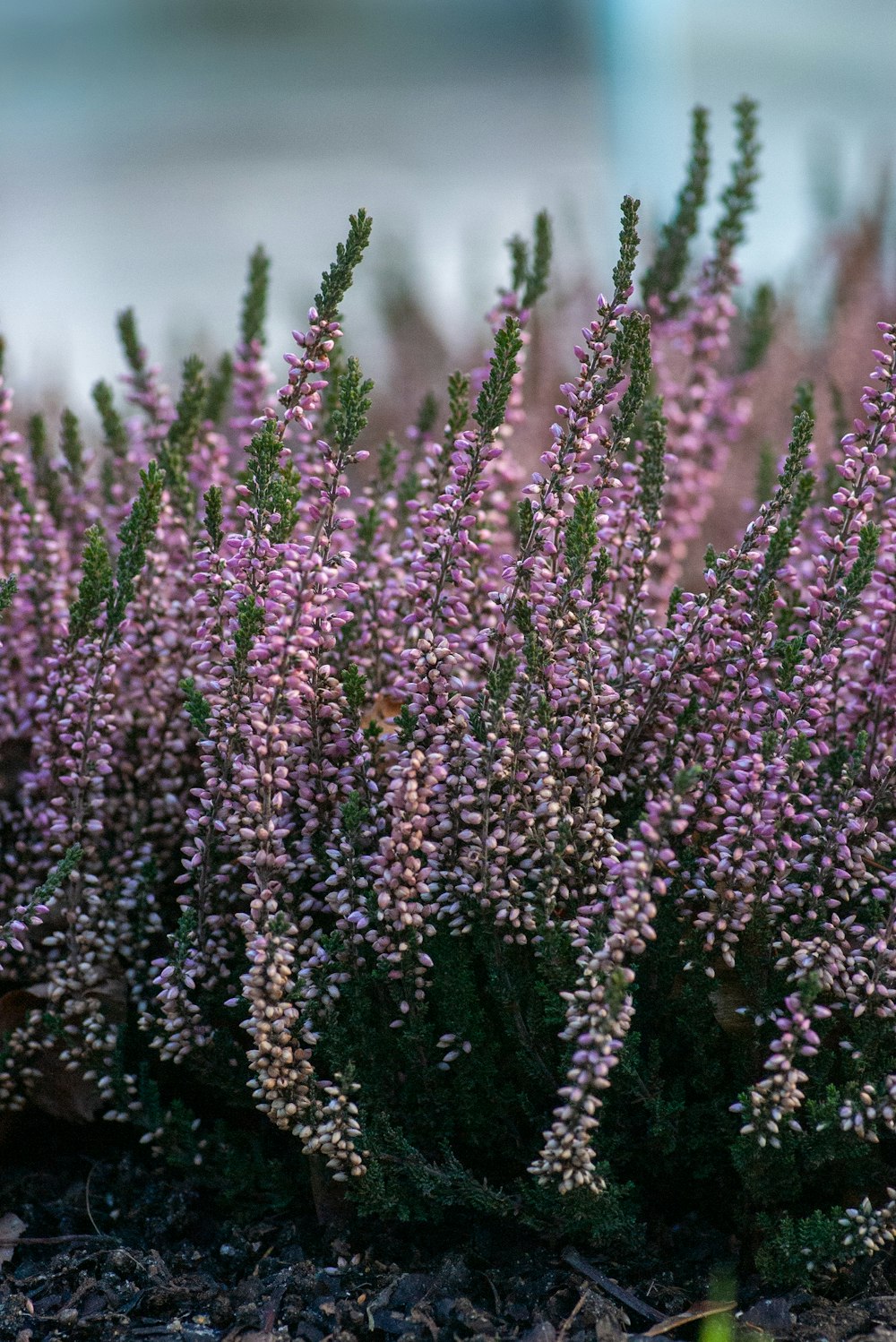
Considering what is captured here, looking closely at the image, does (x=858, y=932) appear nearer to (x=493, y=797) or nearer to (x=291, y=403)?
(x=493, y=797)

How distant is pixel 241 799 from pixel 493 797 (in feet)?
1.63

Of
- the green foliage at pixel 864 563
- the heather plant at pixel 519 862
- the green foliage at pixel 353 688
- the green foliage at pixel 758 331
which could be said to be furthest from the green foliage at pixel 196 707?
the green foliage at pixel 758 331

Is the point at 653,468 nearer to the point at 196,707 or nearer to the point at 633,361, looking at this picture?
the point at 633,361

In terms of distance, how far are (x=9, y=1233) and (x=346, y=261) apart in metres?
2.22

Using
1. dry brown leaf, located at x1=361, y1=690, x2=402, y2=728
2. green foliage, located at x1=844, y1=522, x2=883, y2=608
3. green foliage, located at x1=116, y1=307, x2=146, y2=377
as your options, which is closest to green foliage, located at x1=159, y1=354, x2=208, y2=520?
green foliage, located at x1=116, y1=307, x2=146, y2=377

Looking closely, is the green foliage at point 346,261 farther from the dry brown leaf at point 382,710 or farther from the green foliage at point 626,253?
the dry brown leaf at point 382,710

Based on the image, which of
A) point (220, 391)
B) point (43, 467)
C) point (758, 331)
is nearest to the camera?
point (43, 467)

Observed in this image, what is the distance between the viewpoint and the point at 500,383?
2.46 m

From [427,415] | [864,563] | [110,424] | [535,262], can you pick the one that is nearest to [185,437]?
[110,424]

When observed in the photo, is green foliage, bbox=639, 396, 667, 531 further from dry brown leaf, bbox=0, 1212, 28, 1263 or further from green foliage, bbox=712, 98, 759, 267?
dry brown leaf, bbox=0, 1212, 28, 1263

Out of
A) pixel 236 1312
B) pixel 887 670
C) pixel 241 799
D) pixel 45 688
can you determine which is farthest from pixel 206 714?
pixel 887 670

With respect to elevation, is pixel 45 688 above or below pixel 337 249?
below

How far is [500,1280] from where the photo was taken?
2584 millimetres

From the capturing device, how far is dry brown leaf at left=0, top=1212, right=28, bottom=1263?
9.29 feet
